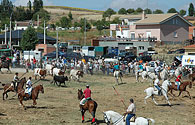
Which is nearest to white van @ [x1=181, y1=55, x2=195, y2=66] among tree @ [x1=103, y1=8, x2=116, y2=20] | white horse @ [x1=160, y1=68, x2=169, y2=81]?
white horse @ [x1=160, y1=68, x2=169, y2=81]

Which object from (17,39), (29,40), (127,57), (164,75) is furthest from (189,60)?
(17,39)

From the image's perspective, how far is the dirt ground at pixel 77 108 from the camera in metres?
18.4

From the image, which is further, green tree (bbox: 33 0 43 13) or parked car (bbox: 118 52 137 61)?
green tree (bbox: 33 0 43 13)

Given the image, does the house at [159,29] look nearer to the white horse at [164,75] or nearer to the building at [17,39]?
the building at [17,39]

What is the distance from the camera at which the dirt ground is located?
18.4 m

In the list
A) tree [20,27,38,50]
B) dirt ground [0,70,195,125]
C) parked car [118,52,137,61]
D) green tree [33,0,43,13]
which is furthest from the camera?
green tree [33,0,43,13]

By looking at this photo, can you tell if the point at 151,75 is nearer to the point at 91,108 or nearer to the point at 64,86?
the point at 64,86

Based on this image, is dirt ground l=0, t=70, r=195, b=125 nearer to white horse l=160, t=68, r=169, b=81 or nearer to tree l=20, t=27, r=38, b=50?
white horse l=160, t=68, r=169, b=81

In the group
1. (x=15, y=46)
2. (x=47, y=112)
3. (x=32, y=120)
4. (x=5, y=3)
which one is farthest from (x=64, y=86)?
(x=5, y=3)

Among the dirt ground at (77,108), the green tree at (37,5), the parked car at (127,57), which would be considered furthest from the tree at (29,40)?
the green tree at (37,5)

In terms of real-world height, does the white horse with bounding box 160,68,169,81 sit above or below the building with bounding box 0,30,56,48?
below

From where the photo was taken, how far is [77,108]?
21719 mm

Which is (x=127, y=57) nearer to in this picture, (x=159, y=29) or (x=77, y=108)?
(x=159, y=29)

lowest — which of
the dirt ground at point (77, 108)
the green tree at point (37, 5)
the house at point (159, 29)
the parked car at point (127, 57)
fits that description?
the dirt ground at point (77, 108)
